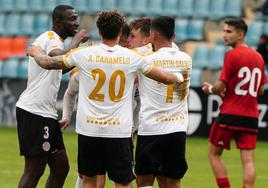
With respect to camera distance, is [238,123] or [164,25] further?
[238,123]

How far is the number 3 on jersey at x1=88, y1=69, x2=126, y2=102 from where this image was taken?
8.90 metres

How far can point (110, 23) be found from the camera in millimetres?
8844

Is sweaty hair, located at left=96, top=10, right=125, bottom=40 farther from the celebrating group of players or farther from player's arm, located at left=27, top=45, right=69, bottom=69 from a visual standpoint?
player's arm, located at left=27, top=45, right=69, bottom=69

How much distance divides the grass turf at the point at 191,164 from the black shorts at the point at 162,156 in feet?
10.4

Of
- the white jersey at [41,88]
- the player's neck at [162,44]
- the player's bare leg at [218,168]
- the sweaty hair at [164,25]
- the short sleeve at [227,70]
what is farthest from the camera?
the player's bare leg at [218,168]

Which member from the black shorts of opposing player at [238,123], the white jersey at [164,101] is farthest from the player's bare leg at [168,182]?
the black shorts of opposing player at [238,123]

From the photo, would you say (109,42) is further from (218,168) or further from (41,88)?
(218,168)

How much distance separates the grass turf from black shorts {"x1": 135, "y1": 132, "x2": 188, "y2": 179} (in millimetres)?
3172

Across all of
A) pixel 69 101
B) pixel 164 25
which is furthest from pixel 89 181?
pixel 164 25

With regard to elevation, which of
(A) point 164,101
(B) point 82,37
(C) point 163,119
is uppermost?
(B) point 82,37

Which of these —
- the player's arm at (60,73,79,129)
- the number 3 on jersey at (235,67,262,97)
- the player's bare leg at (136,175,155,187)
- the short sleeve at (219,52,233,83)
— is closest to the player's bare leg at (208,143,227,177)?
the number 3 on jersey at (235,67,262,97)

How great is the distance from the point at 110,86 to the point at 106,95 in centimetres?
9

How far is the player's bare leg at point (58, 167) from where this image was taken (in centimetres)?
1020

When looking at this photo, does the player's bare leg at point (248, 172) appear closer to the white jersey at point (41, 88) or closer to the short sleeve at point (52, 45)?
the white jersey at point (41, 88)
